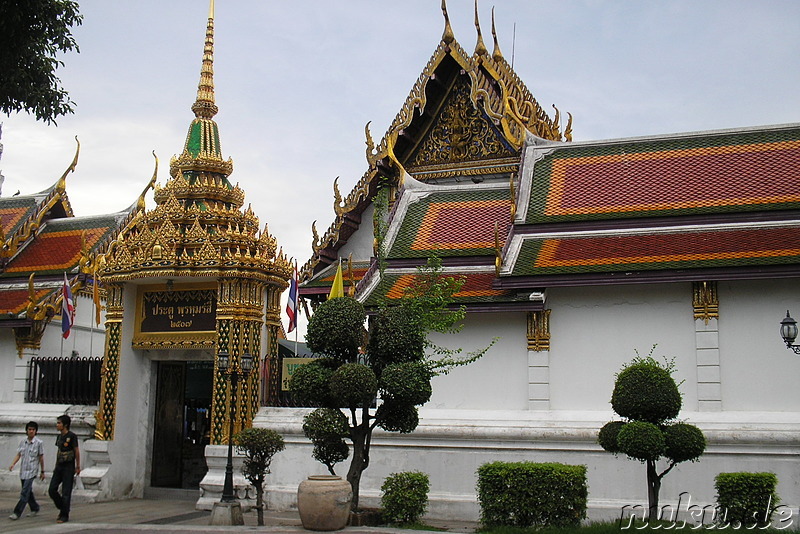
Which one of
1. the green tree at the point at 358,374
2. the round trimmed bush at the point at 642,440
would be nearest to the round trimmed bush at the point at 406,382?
the green tree at the point at 358,374

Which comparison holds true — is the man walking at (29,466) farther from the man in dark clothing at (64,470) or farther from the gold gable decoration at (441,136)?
the gold gable decoration at (441,136)

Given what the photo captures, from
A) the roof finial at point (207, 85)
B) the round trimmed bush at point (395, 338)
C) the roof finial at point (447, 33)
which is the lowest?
the round trimmed bush at point (395, 338)

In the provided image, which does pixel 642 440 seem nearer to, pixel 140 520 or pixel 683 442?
pixel 683 442

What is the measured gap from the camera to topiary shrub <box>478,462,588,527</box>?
10.7 m

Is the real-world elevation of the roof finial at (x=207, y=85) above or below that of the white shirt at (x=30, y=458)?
above

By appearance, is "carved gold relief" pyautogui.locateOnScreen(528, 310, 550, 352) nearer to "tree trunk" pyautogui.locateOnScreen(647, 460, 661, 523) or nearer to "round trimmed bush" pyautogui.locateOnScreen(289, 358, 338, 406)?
"tree trunk" pyautogui.locateOnScreen(647, 460, 661, 523)

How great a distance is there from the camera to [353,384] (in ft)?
35.1

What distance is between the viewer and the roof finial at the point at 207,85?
54.7 ft

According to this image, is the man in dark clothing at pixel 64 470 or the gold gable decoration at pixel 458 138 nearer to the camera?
the man in dark clothing at pixel 64 470

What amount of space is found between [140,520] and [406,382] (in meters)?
4.55

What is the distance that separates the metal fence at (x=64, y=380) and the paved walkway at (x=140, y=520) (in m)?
1.77

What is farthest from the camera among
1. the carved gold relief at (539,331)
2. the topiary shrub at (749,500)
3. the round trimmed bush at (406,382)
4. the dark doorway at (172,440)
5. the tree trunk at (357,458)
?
the dark doorway at (172,440)

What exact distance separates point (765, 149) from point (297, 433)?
8.91m

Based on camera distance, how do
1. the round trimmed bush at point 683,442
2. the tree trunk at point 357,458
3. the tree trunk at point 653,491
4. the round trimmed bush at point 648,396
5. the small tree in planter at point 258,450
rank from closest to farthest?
the round trimmed bush at point 683,442 → the round trimmed bush at point 648,396 → the tree trunk at point 653,491 → the tree trunk at point 357,458 → the small tree in planter at point 258,450
